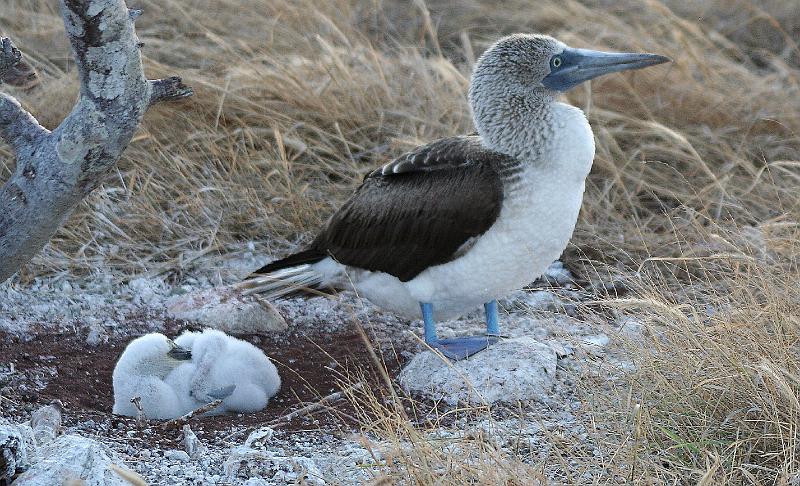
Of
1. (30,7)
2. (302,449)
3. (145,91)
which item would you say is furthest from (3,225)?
(30,7)

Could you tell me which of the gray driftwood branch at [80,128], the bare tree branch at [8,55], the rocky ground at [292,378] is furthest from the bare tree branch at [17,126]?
the rocky ground at [292,378]

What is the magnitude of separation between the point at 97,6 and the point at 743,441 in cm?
209

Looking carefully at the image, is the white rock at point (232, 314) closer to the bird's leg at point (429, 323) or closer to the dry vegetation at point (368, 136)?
the dry vegetation at point (368, 136)

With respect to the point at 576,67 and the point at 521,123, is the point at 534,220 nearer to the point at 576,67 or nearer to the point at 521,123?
the point at 521,123

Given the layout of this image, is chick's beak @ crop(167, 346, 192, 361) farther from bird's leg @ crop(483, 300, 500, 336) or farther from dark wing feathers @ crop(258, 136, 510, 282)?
bird's leg @ crop(483, 300, 500, 336)

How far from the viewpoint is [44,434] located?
3.80m

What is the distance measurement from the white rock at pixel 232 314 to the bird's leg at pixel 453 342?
0.77 m

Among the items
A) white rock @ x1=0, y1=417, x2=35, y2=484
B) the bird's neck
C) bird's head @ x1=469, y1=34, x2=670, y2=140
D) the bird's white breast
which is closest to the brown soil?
the bird's white breast

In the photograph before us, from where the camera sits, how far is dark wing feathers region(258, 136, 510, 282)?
4.52 m

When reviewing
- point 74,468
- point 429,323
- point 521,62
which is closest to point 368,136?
point 521,62

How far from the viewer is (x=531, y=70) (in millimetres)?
4770

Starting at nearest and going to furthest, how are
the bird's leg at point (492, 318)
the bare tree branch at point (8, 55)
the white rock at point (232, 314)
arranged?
the bare tree branch at point (8, 55)
the bird's leg at point (492, 318)
the white rock at point (232, 314)

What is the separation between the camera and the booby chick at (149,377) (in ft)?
14.3

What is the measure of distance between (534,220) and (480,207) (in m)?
0.20
